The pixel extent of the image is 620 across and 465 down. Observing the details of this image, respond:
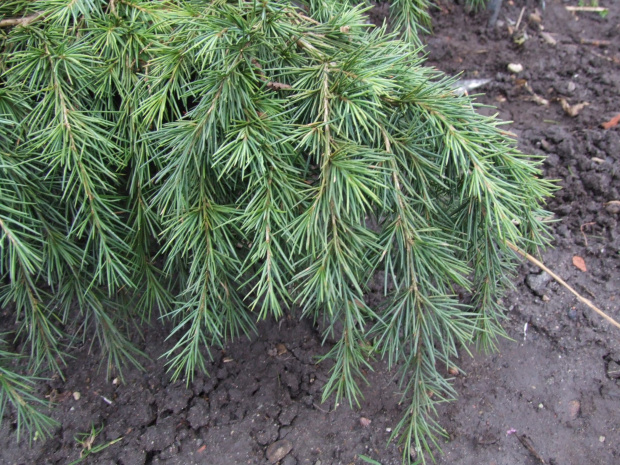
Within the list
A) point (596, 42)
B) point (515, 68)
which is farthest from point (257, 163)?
point (596, 42)

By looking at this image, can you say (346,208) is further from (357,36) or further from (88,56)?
(88,56)

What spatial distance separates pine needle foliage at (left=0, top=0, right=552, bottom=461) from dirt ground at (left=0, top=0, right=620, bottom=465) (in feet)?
1.03

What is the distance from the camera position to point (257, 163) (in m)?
1.14

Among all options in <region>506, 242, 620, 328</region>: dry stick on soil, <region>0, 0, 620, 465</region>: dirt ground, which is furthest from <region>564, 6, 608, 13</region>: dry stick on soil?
<region>506, 242, 620, 328</region>: dry stick on soil

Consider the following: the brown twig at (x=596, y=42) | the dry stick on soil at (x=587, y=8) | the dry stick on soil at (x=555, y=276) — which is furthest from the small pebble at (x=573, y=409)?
the dry stick on soil at (x=587, y=8)

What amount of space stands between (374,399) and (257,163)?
89 cm

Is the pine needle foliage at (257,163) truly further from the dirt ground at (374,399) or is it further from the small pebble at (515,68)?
the small pebble at (515,68)

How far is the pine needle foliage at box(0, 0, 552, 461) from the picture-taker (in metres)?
1.11

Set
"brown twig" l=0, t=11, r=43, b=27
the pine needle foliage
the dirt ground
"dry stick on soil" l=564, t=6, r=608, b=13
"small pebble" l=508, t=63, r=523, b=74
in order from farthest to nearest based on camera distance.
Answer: "dry stick on soil" l=564, t=6, r=608, b=13 < "small pebble" l=508, t=63, r=523, b=74 < the dirt ground < "brown twig" l=0, t=11, r=43, b=27 < the pine needle foliage

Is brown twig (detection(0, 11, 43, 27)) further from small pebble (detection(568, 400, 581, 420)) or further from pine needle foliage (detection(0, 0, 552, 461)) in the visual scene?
small pebble (detection(568, 400, 581, 420))

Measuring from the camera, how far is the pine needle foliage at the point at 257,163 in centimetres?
111

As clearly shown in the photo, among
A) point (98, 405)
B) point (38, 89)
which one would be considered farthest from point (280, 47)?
point (98, 405)

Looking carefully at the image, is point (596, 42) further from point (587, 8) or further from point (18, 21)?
point (18, 21)

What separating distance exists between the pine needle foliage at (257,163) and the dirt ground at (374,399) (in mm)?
314
